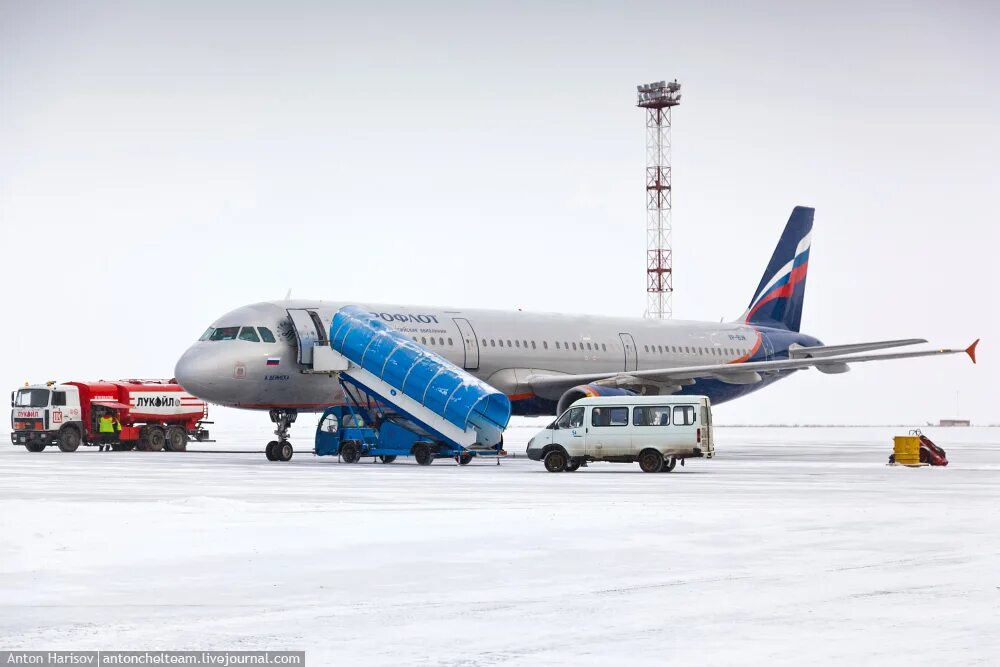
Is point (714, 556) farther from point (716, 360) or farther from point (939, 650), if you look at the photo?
point (716, 360)

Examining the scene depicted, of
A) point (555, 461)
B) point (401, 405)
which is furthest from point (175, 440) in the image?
point (555, 461)

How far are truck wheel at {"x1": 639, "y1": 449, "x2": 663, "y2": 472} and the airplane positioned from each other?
9.33 metres

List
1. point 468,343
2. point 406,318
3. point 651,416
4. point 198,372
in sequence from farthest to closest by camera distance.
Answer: point 468,343 < point 406,318 < point 198,372 < point 651,416

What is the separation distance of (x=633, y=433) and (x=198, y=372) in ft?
46.3

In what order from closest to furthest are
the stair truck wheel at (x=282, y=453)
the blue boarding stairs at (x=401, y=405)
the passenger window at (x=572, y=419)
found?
the passenger window at (x=572, y=419) < the blue boarding stairs at (x=401, y=405) < the stair truck wheel at (x=282, y=453)

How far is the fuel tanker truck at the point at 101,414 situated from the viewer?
48125mm

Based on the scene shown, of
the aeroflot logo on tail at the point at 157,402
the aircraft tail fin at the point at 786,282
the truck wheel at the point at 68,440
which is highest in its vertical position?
the aircraft tail fin at the point at 786,282

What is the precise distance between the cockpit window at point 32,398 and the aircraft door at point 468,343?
49.1 feet

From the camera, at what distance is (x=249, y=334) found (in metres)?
40.4

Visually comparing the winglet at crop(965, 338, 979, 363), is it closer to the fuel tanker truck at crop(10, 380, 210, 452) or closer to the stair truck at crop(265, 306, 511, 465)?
the stair truck at crop(265, 306, 511, 465)

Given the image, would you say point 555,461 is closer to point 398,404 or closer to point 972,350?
point 398,404

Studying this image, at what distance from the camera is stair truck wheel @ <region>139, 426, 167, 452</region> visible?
49719mm

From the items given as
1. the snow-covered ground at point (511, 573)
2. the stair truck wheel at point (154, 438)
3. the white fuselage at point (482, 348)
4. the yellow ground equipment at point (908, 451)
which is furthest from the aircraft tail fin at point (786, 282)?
the snow-covered ground at point (511, 573)

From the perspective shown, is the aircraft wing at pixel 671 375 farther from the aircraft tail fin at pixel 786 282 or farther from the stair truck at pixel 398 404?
the aircraft tail fin at pixel 786 282
